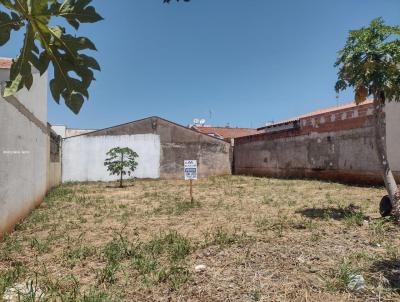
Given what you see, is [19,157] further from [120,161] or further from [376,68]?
[120,161]

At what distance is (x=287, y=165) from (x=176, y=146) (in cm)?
679

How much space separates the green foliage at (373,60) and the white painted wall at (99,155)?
53.7 feet

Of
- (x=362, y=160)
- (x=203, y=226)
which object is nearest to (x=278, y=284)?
(x=203, y=226)

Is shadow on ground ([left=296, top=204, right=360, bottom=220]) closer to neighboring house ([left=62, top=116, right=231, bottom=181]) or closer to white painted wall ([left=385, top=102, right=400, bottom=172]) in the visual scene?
white painted wall ([left=385, top=102, right=400, bottom=172])

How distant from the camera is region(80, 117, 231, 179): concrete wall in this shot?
2238 cm

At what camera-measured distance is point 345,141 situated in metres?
15.3

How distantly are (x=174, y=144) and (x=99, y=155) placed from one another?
172 inches

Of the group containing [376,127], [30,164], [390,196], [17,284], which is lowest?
[17,284]

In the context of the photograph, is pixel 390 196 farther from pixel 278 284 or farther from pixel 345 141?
pixel 345 141

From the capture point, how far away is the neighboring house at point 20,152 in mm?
6363

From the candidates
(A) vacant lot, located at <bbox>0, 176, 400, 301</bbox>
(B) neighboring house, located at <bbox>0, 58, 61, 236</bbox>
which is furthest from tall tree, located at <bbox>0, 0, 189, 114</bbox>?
(B) neighboring house, located at <bbox>0, 58, 61, 236</bbox>

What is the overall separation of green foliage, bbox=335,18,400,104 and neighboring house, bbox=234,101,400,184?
6.60 meters

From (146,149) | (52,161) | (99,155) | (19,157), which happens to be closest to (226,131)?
(146,149)

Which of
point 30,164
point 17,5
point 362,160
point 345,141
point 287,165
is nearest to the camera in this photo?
point 17,5
